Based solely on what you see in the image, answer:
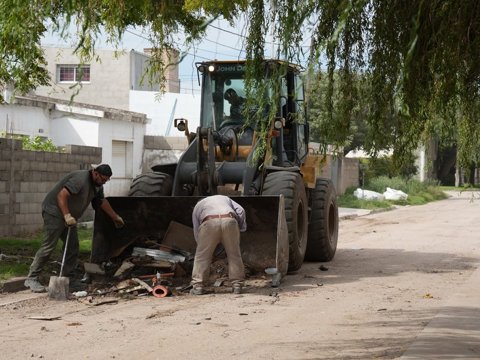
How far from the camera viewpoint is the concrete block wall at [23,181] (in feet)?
54.6

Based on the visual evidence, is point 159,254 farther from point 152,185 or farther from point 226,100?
point 226,100

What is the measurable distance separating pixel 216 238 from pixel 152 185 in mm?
2462

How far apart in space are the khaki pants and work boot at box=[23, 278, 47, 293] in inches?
78.6

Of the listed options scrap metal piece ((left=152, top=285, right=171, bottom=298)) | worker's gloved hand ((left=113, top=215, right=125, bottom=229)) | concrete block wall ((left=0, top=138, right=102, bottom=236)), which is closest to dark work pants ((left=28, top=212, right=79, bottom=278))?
worker's gloved hand ((left=113, top=215, right=125, bottom=229))

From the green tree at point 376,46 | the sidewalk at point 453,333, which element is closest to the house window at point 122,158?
the sidewalk at point 453,333

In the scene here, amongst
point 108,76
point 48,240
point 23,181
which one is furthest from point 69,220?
point 108,76

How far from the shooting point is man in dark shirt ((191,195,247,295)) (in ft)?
36.8

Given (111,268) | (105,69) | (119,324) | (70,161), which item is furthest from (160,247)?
(105,69)

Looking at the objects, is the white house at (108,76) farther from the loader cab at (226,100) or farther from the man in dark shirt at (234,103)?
the man in dark shirt at (234,103)

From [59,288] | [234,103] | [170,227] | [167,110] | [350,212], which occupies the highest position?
[167,110]

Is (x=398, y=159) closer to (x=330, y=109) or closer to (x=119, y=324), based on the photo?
(x=330, y=109)

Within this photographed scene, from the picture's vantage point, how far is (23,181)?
1725 centimetres

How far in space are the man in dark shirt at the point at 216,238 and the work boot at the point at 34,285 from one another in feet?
6.51

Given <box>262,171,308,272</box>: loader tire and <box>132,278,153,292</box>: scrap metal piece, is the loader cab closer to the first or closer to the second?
<box>262,171,308,272</box>: loader tire
